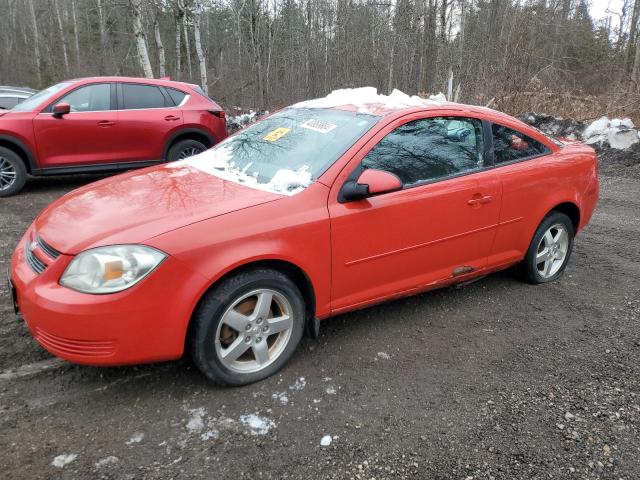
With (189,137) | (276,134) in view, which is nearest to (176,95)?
(189,137)

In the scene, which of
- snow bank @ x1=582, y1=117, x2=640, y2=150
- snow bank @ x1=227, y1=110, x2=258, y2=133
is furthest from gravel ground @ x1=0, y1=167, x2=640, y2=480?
snow bank @ x1=227, y1=110, x2=258, y2=133

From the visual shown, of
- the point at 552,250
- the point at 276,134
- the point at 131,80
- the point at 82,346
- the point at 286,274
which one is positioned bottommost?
the point at 552,250

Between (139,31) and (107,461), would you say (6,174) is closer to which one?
(107,461)

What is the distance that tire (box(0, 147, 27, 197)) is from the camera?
6820 mm

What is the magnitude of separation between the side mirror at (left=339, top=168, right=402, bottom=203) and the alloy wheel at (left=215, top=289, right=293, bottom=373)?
0.74 m


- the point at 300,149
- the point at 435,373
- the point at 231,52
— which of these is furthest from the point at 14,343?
the point at 231,52

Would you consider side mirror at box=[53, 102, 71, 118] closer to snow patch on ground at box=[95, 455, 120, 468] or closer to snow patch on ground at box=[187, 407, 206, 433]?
snow patch on ground at box=[187, 407, 206, 433]

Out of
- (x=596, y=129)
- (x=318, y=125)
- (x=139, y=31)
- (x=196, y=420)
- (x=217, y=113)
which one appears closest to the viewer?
(x=196, y=420)

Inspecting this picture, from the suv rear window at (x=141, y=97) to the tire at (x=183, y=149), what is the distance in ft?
2.11

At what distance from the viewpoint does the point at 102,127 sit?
7281mm

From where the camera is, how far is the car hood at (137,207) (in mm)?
2576

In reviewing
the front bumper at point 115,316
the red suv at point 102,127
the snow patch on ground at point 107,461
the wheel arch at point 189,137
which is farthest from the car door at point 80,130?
the snow patch on ground at point 107,461

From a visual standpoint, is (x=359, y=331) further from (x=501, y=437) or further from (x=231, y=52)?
(x=231, y=52)

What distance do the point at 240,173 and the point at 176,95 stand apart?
5387 mm
